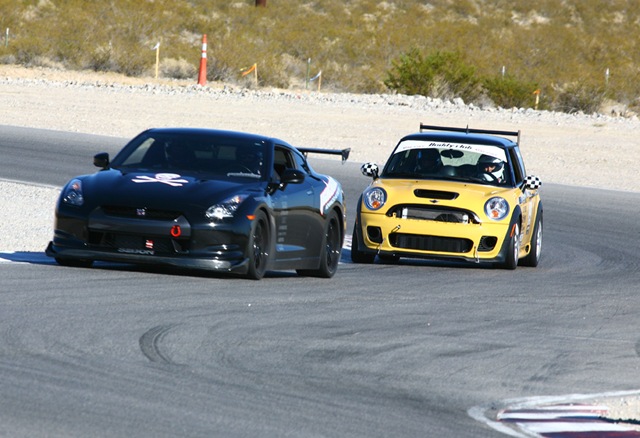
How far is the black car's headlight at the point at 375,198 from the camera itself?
1493cm

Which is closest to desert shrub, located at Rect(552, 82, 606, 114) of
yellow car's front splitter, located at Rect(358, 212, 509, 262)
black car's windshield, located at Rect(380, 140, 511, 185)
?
black car's windshield, located at Rect(380, 140, 511, 185)

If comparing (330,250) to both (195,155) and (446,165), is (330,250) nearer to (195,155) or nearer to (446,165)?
(195,155)

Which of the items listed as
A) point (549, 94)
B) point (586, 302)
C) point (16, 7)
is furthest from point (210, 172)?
point (16, 7)

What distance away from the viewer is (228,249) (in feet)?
38.1

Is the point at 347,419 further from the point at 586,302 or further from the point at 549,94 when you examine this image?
the point at 549,94

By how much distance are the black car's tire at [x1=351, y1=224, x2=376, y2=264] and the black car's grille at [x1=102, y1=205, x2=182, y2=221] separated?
3.79 metres

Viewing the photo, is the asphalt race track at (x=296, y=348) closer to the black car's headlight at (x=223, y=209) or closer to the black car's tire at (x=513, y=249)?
the black car's tire at (x=513, y=249)

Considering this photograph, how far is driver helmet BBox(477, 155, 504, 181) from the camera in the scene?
1555cm

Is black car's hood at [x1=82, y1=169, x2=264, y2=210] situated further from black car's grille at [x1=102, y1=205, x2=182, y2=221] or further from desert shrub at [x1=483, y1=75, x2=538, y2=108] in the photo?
desert shrub at [x1=483, y1=75, x2=538, y2=108]

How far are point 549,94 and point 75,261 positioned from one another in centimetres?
4184

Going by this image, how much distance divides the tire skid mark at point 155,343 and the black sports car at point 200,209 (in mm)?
2505

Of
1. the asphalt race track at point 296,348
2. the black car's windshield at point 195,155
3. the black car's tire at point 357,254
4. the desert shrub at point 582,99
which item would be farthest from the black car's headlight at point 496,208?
the desert shrub at point 582,99

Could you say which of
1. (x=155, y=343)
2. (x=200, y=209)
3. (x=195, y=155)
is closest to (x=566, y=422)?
(x=155, y=343)

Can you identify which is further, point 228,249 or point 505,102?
point 505,102
